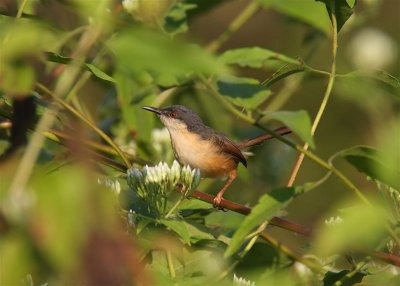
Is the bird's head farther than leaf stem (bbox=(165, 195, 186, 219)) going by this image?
Yes

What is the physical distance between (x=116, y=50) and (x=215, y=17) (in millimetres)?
9915

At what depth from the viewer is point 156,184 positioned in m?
2.99

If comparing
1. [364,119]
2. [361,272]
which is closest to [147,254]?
[361,272]

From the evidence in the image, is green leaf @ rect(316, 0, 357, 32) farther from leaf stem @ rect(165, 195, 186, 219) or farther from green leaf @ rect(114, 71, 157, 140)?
green leaf @ rect(114, 71, 157, 140)

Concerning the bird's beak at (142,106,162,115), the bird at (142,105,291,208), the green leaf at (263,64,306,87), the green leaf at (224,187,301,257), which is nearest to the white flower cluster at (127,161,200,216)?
the green leaf at (263,64,306,87)

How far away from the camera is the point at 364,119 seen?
937 centimetres

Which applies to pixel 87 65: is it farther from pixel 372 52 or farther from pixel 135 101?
pixel 372 52

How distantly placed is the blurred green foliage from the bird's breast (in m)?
0.14

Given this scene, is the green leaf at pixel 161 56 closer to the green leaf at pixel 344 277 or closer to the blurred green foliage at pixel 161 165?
the blurred green foliage at pixel 161 165

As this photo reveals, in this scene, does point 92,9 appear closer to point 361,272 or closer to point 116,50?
point 116,50

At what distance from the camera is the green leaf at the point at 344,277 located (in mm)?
2723

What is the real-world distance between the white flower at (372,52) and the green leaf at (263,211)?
4073 millimetres

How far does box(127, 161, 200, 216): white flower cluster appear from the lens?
294 cm

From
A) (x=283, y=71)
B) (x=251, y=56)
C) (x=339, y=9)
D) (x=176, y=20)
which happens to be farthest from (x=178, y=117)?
(x=283, y=71)
